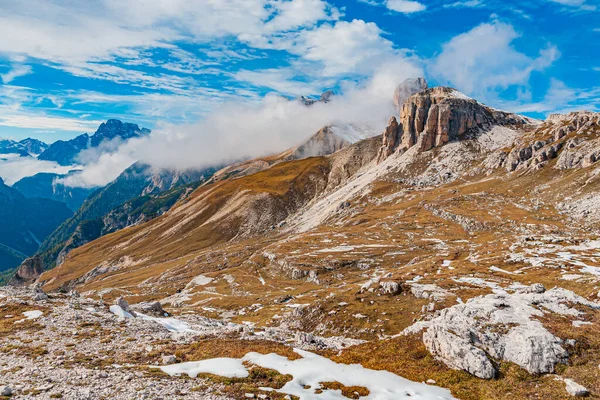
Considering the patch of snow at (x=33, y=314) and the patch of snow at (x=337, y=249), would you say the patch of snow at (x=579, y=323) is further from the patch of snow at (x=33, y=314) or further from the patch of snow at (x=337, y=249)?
the patch of snow at (x=337, y=249)

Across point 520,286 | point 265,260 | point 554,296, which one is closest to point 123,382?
point 554,296

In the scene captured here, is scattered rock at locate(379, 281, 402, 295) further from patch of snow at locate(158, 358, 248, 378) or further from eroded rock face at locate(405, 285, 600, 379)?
patch of snow at locate(158, 358, 248, 378)

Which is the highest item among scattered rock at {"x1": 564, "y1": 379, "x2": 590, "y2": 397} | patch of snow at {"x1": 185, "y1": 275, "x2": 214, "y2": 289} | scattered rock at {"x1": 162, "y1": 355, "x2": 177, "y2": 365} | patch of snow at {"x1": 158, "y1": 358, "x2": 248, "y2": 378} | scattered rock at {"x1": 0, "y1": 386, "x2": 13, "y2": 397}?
scattered rock at {"x1": 564, "y1": 379, "x2": 590, "y2": 397}

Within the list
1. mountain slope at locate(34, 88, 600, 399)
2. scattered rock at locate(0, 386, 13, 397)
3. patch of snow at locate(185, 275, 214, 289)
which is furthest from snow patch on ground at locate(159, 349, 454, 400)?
patch of snow at locate(185, 275, 214, 289)

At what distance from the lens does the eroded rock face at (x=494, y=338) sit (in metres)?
27.7

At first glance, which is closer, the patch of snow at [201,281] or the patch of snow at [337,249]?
the patch of snow at [201,281]

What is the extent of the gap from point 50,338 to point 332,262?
9964 centimetres

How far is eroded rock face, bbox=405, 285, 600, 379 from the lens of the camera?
90.7 ft

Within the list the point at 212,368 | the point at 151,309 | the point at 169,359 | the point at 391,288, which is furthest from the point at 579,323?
the point at 151,309

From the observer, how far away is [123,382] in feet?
84.6

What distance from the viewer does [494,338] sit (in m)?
30.6

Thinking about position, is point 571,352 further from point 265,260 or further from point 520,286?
point 265,260

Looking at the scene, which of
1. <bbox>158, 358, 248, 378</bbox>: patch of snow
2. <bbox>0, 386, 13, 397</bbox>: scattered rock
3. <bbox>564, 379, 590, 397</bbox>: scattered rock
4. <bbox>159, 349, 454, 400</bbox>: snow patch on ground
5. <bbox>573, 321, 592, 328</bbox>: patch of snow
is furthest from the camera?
<bbox>573, 321, 592, 328</bbox>: patch of snow

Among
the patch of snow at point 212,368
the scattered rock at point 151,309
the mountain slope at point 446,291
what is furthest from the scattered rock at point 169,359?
the scattered rock at point 151,309
